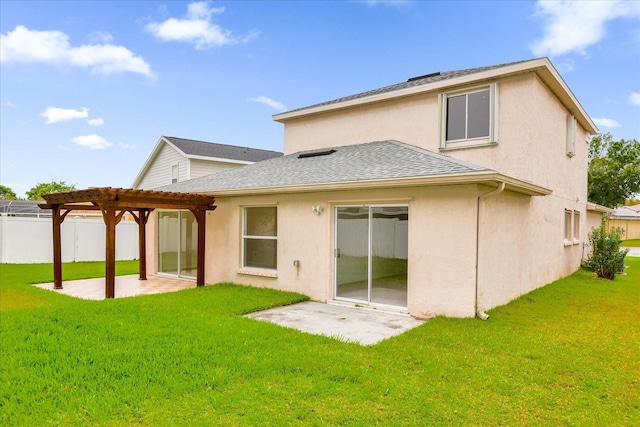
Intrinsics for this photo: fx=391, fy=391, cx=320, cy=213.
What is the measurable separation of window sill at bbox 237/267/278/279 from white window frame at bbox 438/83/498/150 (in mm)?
5821

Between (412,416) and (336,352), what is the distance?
6.32 ft

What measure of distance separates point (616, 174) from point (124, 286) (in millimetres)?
39220

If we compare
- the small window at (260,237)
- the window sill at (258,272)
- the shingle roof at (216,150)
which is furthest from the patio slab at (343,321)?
the shingle roof at (216,150)

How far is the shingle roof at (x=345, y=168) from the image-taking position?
26.8 feet

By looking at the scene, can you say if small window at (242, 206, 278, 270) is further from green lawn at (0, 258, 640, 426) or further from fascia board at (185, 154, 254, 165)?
fascia board at (185, 154, 254, 165)

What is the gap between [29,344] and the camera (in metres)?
5.80

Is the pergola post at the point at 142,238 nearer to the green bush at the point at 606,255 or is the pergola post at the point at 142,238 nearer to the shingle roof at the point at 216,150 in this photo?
the shingle roof at the point at 216,150

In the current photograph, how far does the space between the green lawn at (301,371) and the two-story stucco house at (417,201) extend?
1505mm

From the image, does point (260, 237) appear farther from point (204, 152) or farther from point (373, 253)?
point (204, 152)

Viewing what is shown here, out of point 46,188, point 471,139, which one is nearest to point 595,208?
point 471,139

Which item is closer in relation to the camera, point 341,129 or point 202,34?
point 341,129

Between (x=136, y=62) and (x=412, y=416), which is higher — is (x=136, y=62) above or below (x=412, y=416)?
above

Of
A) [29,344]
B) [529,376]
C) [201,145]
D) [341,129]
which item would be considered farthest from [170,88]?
[529,376]

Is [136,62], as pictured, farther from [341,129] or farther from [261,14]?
[341,129]
